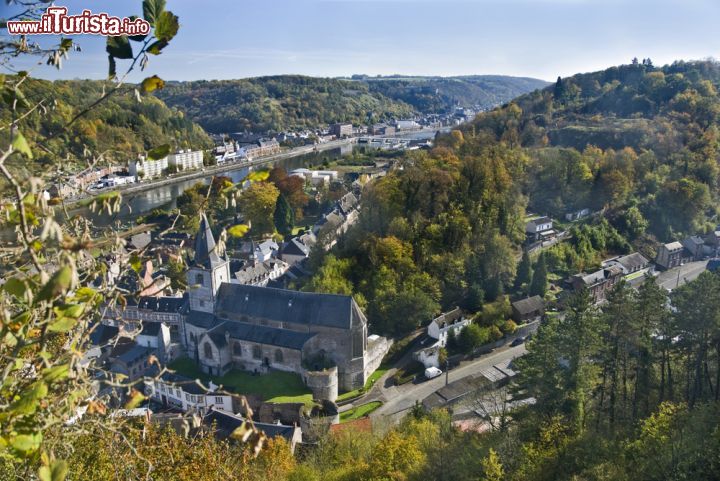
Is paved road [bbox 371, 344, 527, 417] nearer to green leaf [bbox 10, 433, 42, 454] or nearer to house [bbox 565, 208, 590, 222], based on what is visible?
green leaf [bbox 10, 433, 42, 454]

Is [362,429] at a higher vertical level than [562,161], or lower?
lower

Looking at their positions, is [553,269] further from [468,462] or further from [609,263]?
[468,462]

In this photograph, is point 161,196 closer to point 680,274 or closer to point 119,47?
point 680,274

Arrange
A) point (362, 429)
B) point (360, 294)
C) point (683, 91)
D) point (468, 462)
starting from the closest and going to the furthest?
point (468, 462)
point (362, 429)
point (360, 294)
point (683, 91)

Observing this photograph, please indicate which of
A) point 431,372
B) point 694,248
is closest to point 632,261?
point 694,248

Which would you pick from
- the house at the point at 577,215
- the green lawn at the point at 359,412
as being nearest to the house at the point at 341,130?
the house at the point at 577,215

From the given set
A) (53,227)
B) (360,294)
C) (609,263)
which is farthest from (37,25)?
(609,263)

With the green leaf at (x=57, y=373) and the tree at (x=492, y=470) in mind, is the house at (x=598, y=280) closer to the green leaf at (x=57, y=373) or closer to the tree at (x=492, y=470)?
the tree at (x=492, y=470)
